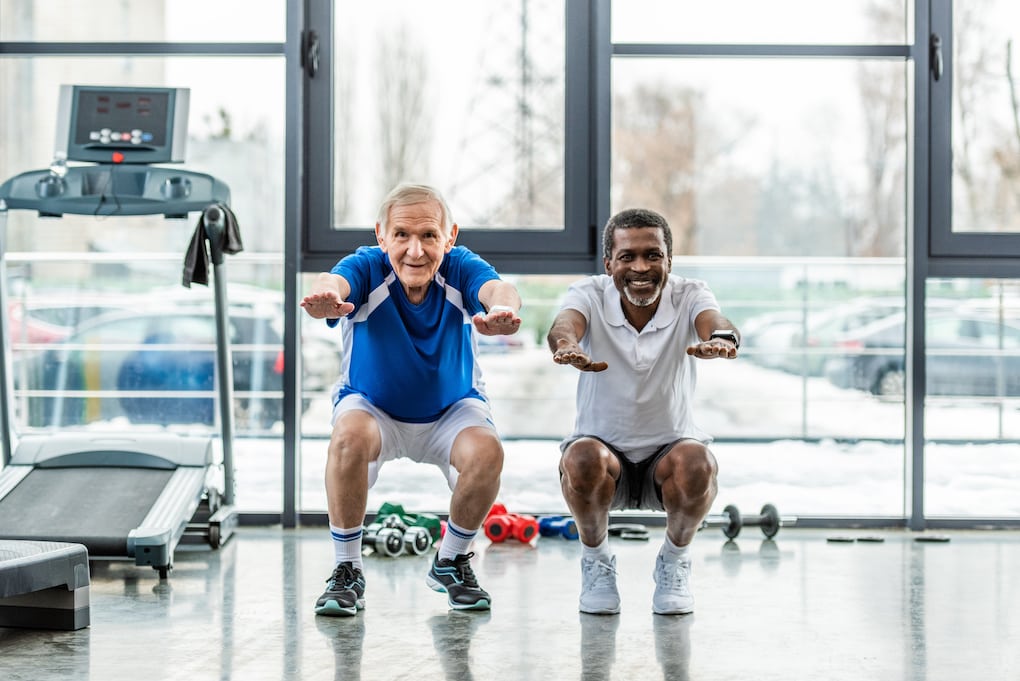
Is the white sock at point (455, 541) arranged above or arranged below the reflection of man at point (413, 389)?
below

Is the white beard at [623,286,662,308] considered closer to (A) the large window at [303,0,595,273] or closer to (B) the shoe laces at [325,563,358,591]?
(B) the shoe laces at [325,563,358,591]

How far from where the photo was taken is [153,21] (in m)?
4.34

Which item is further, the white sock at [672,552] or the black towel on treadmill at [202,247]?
the black towel on treadmill at [202,247]

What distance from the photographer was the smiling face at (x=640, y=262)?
9.53 ft

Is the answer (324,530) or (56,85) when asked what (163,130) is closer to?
(56,85)

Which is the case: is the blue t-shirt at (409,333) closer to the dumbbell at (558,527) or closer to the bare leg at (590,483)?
the bare leg at (590,483)

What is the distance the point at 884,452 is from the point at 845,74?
1.41m

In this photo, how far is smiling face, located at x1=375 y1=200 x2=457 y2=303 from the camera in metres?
2.93

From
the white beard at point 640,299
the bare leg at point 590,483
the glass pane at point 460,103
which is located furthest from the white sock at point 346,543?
the glass pane at point 460,103

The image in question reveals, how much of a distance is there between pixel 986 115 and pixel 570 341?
2.37 m

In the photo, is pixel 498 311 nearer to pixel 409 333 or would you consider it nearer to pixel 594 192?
pixel 409 333

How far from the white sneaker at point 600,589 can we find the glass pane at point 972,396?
1.89 m

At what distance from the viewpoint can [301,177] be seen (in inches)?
170

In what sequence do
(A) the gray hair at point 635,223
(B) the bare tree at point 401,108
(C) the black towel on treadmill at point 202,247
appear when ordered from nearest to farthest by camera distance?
(A) the gray hair at point 635,223
(C) the black towel on treadmill at point 202,247
(B) the bare tree at point 401,108
